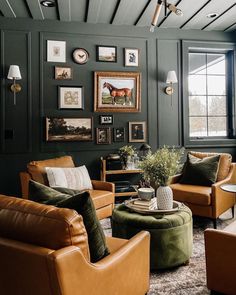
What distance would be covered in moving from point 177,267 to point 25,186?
2058mm

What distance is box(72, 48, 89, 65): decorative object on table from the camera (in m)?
4.49

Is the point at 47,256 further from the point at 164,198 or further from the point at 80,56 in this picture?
the point at 80,56

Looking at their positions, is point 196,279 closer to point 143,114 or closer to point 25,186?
point 25,186

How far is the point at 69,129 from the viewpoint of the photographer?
4473mm

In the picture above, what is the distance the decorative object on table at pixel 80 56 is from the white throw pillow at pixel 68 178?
1.78m

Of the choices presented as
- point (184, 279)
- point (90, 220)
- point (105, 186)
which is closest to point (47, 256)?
point (90, 220)

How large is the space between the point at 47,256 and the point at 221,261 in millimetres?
1277

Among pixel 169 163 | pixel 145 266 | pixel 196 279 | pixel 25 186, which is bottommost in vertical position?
pixel 196 279

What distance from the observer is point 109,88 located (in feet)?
15.2

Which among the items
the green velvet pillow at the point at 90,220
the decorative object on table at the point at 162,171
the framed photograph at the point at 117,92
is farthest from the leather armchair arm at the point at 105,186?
the green velvet pillow at the point at 90,220

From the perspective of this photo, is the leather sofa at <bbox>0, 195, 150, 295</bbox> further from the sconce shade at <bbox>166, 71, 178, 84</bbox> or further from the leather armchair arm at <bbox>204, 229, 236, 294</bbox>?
the sconce shade at <bbox>166, 71, 178, 84</bbox>

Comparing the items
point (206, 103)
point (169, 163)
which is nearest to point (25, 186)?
point (169, 163)

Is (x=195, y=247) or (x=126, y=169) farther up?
(x=126, y=169)

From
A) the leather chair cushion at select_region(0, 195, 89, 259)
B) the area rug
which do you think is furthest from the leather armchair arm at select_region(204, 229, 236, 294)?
the leather chair cushion at select_region(0, 195, 89, 259)
